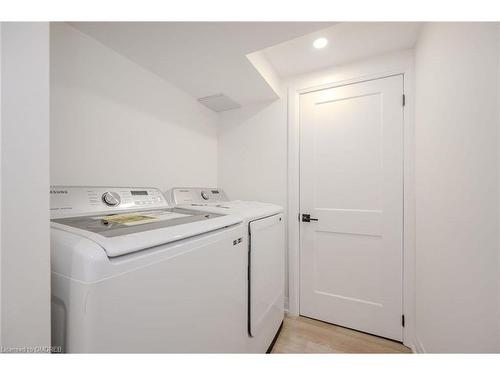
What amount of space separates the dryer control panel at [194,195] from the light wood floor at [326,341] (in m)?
1.31

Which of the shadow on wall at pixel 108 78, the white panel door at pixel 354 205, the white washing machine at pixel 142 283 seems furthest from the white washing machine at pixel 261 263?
the shadow on wall at pixel 108 78

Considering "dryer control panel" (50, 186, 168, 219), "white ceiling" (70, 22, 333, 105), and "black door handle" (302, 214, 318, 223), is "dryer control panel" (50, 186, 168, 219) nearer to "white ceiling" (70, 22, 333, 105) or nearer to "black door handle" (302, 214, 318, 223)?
"white ceiling" (70, 22, 333, 105)

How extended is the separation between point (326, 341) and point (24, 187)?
6.62ft

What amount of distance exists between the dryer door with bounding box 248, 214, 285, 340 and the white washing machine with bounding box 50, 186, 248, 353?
0.51 ft

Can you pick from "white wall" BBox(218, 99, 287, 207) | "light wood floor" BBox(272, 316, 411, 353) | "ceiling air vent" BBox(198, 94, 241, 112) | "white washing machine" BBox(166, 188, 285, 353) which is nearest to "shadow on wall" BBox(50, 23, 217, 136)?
"ceiling air vent" BBox(198, 94, 241, 112)

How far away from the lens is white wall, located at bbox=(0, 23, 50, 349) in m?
0.44

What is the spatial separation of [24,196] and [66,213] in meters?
0.58

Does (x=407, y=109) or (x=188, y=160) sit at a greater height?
(x=407, y=109)

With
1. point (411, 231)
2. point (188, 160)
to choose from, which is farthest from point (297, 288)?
point (188, 160)

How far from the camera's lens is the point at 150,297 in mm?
604

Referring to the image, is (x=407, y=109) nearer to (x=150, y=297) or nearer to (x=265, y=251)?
(x=265, y=251)

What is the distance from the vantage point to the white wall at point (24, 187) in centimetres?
44

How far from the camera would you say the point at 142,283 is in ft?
1.92

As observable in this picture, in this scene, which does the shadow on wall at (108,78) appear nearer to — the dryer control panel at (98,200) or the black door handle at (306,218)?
the dryer control panel at (98,200)
